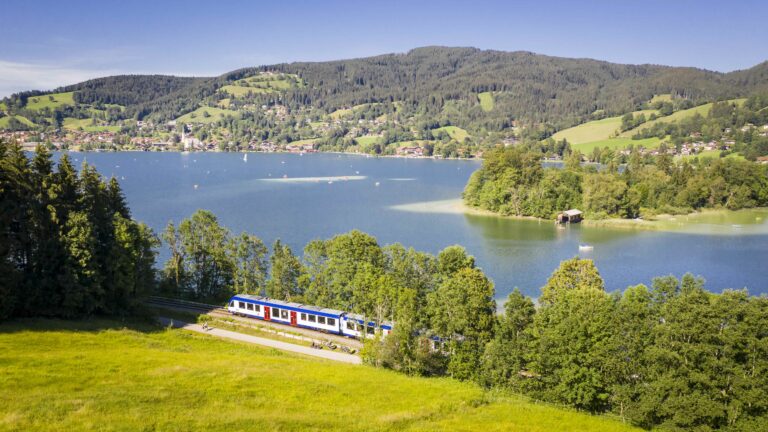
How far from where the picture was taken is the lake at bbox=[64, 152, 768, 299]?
174 feet

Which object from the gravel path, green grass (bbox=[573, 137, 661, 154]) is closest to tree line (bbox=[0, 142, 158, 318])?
the gravel path

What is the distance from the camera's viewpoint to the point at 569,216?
266ft

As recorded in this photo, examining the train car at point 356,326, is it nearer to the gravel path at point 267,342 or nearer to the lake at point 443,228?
the gravel path at point 267,342

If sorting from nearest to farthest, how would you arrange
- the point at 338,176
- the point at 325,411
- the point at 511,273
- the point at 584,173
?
the point at 325,411 → the point at 511,273 → the point at 584,173 → the point at 338,176

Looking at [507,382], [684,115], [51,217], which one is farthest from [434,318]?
[684,115]

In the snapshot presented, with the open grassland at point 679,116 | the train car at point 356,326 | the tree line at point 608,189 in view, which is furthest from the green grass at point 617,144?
the train car at point 356,326

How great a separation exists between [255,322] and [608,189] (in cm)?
6733

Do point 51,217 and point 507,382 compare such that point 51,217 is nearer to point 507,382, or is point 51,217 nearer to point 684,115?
point 507,382

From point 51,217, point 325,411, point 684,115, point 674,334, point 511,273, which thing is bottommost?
point 511,273

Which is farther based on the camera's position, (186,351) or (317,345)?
(317,345)

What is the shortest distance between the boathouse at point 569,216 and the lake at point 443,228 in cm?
275

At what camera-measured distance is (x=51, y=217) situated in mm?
28141

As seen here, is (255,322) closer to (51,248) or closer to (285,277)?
(285,277)

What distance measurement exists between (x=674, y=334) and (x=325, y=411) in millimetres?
14365
